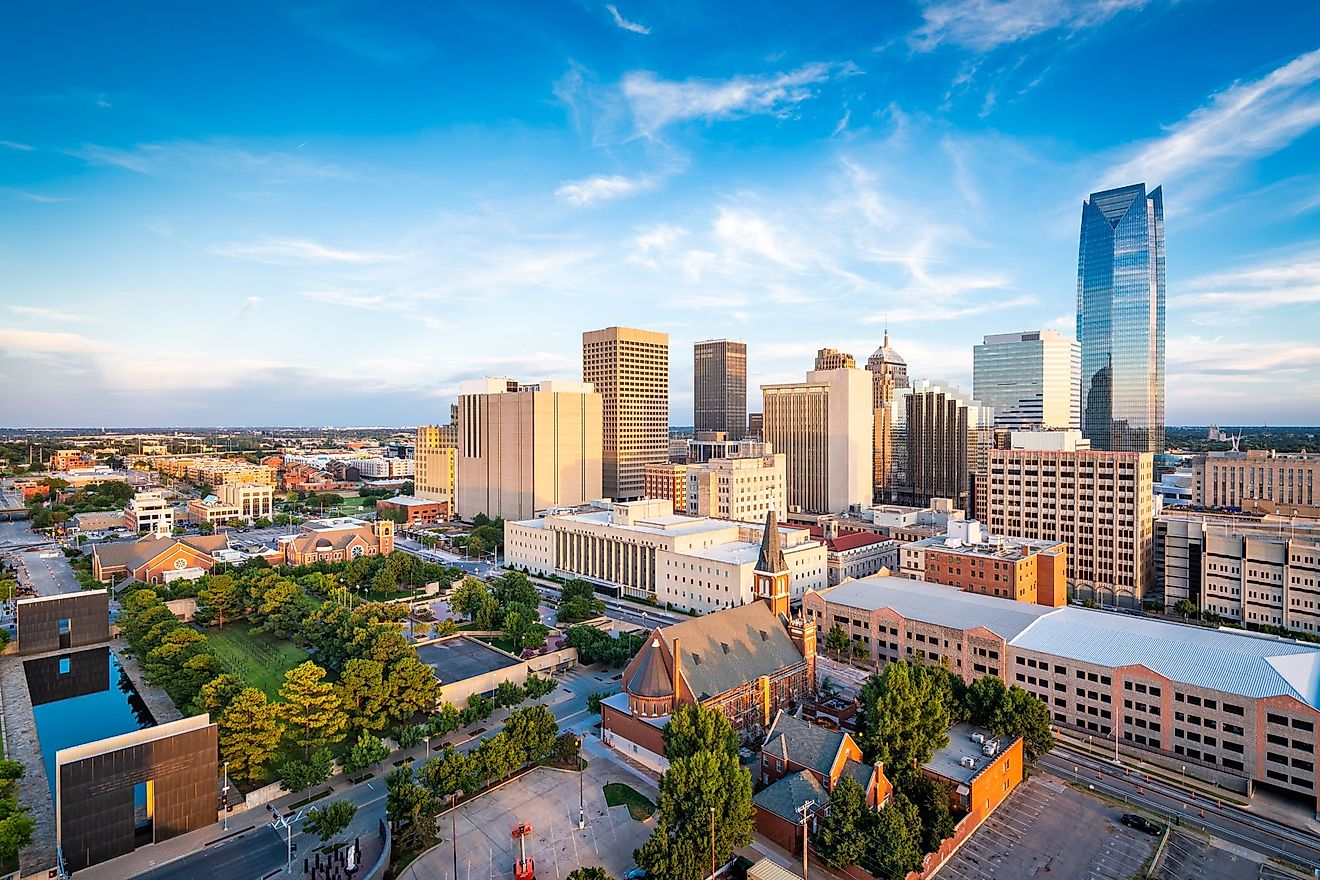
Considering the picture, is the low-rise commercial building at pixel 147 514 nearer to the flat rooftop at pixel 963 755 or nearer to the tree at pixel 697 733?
the tree at pixel 697 733

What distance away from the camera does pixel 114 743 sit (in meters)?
41.6

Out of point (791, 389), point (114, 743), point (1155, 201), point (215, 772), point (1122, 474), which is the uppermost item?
point (1155, 201)

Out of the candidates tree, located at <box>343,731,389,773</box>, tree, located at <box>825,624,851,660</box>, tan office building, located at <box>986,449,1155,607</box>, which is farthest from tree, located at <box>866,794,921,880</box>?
tan office building, located at <box>986,449,1155,607</box>

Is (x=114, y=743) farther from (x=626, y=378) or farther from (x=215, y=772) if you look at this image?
(x=626, y=378)

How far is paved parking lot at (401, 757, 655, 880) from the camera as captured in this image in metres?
39.7

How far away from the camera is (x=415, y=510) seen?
16938cm

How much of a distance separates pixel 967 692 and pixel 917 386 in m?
158

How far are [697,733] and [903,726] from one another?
1329 cm

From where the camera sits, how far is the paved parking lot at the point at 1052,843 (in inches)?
1578

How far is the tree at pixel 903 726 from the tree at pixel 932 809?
815 millimetres

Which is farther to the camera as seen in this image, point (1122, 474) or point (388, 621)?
point (1122, 474)

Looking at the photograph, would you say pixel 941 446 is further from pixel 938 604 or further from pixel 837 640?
pixel 837 640

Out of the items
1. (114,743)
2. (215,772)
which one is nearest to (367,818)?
(215,772)

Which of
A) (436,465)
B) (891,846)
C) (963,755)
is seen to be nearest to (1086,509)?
(963,755)
